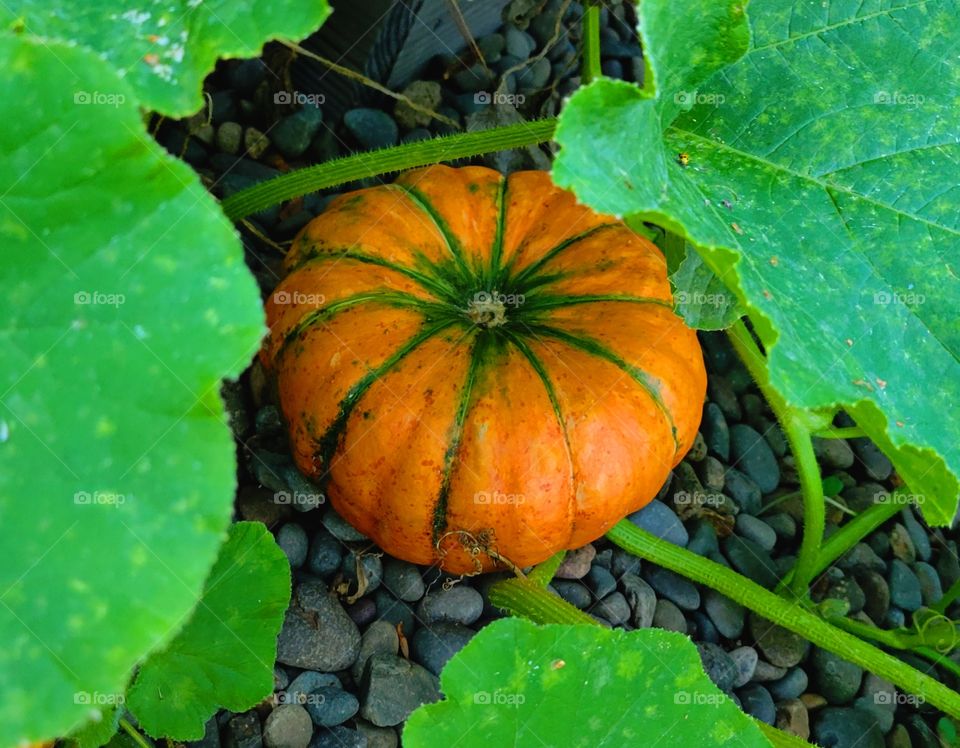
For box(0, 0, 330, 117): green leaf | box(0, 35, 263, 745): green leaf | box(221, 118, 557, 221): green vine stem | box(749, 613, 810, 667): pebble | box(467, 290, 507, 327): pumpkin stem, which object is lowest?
box(749, 613, 810, 667): pebble

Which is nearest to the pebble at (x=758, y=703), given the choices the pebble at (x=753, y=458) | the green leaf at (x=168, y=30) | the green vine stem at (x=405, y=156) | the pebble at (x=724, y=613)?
the pebble at (x=724, y=613)

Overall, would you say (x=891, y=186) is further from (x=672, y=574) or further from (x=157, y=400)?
(x=157, y=400)

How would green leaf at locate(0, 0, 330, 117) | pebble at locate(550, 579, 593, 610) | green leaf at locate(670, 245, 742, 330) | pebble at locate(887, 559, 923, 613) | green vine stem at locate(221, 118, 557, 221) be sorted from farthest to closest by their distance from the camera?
pebble at locate(887, 559, 923, 613) < pebble at locate(550, 579, 593, 610) < green vine stem at locate(221, 118, 557, 221) < green leaf at locate(670, 245, 742, 330) < green leaf at locate(0, 0, 330, 117)

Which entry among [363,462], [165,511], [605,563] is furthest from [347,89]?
[165,511]

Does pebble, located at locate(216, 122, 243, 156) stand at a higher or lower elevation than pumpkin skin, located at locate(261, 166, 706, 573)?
higher

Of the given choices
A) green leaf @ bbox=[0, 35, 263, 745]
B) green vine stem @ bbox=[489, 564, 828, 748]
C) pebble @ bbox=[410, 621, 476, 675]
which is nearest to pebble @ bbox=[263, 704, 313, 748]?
pebble @ bbox=[410, 621, 476, 675]

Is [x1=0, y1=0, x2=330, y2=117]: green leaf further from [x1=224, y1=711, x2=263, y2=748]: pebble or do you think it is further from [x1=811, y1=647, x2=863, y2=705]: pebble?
[x1=811, y1=647, x2=863, y2=705]: pebble

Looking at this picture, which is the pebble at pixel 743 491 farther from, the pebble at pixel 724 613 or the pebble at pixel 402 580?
the pebble at pixel 402 580
